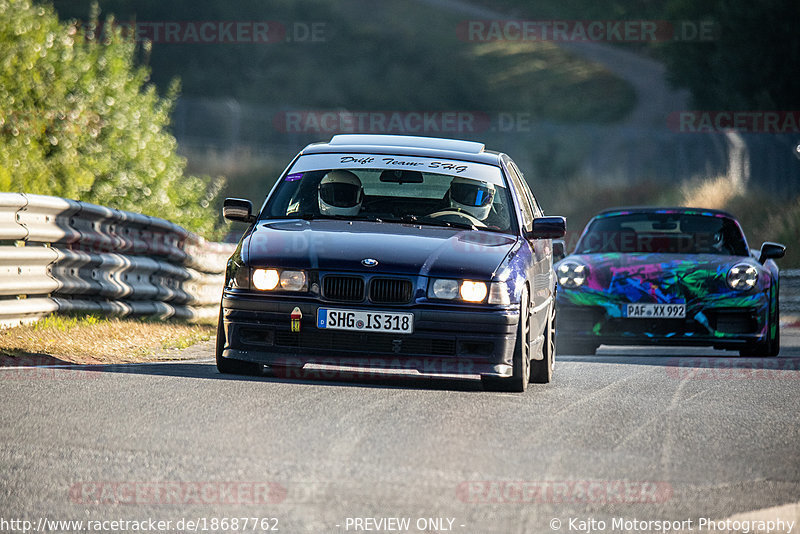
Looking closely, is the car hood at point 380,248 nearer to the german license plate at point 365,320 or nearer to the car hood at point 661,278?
the german license plate at point 365,320

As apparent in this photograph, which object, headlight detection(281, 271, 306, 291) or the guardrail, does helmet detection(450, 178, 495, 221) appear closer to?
headlight detection(281, 271, 306, 291)

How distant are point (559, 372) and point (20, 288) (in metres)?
4.14

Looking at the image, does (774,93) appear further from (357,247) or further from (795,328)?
(357,247)

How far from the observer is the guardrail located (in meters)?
10.7

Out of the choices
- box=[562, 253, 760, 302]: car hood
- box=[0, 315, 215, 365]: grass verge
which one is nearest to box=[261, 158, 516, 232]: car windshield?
box=[0, 315, 215, 365]: grass verge

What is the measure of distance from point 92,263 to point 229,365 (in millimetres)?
3549

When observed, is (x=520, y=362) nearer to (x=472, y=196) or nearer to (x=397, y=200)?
(x=472, y=196)

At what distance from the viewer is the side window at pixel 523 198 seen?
32.5ft

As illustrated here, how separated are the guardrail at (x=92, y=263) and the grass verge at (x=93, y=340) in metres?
0.13

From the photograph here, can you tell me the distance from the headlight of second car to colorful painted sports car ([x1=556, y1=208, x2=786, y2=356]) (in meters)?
4.84

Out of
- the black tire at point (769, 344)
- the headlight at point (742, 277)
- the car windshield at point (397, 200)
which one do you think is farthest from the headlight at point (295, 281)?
the black tire at point (769, 344)

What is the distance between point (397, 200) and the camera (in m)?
9.77

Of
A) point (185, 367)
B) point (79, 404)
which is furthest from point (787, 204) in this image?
point (79, 404)

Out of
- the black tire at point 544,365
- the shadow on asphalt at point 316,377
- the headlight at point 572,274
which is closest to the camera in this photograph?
the shadow on asphalt at point 316,377
